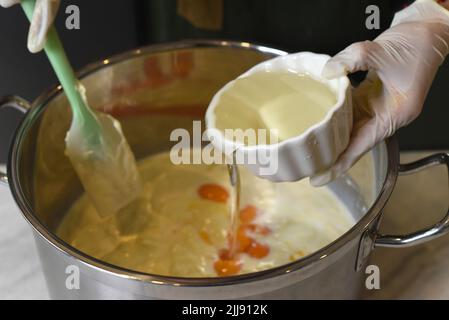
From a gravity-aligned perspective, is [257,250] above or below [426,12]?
below

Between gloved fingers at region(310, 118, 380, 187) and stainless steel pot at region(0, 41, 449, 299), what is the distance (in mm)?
49

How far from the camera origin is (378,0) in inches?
37.5

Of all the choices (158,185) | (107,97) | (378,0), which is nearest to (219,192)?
(158,185)

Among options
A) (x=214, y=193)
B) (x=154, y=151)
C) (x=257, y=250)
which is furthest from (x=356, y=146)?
(x=154, y=151)

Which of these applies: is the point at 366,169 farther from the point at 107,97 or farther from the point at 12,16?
the point at 12,16

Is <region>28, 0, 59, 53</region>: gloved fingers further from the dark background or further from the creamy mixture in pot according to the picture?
the creamy mixture in pot

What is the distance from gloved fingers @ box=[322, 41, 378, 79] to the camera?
2.36ft

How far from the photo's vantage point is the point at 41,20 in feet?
2.48

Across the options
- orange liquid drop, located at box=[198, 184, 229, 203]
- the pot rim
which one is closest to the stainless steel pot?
the pot rim

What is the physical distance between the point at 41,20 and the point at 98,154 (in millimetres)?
240

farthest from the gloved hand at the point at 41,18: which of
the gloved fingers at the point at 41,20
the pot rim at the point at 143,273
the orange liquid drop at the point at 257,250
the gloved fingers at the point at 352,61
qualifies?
the orange liquid drop at the point at 257,250

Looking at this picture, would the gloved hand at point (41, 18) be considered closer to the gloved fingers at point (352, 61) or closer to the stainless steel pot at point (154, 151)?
the stainless steel pot at point (154, 151)

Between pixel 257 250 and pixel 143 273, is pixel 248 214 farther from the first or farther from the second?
pixel 143 273

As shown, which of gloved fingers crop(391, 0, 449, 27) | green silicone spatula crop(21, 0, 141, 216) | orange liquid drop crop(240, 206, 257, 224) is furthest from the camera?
orange liquid drop crop(240, 206, 257, 224)
